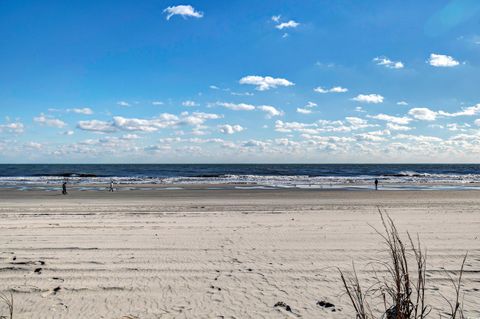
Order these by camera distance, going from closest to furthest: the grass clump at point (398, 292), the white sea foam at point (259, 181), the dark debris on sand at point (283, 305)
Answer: the grass clump at point (398, 292) → the dark debris on sand at point (283, 305) → the white sea foam at point (259, 181)

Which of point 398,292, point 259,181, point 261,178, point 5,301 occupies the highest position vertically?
point 398,292

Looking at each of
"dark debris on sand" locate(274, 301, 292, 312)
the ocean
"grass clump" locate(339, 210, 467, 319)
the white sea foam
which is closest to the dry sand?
"dark debris on sand" locate(274, 301, 292, 312)

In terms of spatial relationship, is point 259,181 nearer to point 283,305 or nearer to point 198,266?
point 198,266

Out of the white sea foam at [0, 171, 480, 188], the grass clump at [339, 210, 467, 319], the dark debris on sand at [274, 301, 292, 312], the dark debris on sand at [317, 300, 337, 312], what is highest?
the grass clump at [339, 210, 467, 319]

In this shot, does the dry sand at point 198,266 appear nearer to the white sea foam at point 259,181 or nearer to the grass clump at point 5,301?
the grass clump at point 5,301

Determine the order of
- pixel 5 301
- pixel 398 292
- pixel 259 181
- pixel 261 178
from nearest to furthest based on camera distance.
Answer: pixel 398 292, pixel 5 301, pixel 259 181, pixel 261 178

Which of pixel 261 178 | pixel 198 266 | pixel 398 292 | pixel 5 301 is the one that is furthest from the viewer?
pixel 261 178

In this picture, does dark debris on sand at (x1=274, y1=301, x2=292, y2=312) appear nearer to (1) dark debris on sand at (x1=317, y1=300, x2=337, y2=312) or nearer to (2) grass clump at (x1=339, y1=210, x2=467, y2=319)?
(1) dark debris on sand at (x1=317, y1=300, x2=337, y2=312)

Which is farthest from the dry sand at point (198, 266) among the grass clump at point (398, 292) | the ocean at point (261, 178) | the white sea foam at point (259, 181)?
the white sea foam at point (259, 181)

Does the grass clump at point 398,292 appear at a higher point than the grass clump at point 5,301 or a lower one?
higher

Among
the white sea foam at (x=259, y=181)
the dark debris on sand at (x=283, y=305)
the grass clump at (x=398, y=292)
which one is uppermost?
the grass clump at (x=398, y=292)

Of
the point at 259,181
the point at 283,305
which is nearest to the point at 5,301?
the point at 283,305

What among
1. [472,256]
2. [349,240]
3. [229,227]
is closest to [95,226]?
[229,227]

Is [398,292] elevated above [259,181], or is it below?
above
